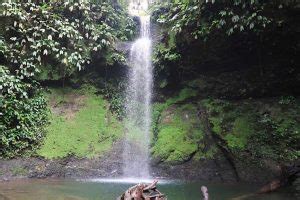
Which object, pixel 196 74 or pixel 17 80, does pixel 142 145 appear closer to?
pixel 196 74

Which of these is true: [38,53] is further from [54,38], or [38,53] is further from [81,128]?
[81,128]

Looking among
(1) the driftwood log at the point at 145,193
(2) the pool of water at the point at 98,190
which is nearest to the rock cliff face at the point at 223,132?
(2) the pool of water at the point at 98,190

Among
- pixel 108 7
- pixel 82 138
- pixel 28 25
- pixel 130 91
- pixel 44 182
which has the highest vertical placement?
pixel 108 7

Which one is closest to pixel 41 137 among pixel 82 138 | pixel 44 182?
pixel 82 138

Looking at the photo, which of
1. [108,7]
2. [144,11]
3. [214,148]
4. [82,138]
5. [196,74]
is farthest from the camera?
[144,11]

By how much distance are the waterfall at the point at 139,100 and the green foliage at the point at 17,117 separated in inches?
125

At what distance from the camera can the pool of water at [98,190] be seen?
25.4 feet

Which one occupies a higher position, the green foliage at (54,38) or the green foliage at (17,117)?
the green foliage at (54,38)

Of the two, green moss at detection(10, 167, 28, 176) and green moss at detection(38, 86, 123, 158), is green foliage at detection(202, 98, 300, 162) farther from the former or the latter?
green moss at detection(10, 167, 28, 176)

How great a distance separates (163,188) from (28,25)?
819cm

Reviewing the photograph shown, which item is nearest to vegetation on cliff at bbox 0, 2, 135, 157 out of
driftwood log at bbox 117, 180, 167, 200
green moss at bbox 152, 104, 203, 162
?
green moss at bbox 152, 104, 203, 162

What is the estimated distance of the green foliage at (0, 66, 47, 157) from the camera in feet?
37.3

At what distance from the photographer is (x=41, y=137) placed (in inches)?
480

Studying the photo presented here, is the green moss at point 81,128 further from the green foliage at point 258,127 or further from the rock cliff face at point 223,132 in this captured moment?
A: the green foliage at point 258,127
